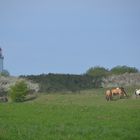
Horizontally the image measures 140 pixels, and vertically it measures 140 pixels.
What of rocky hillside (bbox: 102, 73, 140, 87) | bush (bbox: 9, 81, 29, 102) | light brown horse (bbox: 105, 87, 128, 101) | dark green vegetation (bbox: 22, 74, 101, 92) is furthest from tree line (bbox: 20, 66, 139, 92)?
light brown horse (bbox: 105, 87, 128, 101)

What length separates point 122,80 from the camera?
199 ft

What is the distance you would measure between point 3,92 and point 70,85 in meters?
7.87

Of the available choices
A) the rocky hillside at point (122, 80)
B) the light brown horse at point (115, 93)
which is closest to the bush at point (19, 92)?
the light brown horse at point (115, 93)

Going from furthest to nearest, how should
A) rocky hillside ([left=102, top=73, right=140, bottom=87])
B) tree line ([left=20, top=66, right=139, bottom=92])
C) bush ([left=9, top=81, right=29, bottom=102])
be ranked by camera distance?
rocky hillside ([left=102, top=73, right=140, bottom=87]), tree line ([left=20, top=66, right=139, bottom=92]), bush ([left=9, top=81, right=29, bottom=102])

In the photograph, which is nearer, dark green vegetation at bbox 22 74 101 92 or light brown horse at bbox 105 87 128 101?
light brown horse at bbox 105 87 128 101

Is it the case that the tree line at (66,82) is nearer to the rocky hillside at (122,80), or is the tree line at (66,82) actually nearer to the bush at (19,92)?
the rocky hillside at (122,80)

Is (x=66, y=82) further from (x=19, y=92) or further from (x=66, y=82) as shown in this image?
(x=19, y=92)

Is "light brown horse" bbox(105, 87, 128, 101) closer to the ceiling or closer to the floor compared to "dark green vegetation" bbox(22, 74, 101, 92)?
closer to the floor

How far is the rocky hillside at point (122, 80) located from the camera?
2341 inches

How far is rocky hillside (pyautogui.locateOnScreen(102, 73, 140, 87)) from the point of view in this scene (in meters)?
59.5

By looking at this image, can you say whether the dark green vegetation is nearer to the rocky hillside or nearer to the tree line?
the tree line

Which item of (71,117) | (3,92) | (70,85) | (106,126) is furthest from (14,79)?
(106,126)

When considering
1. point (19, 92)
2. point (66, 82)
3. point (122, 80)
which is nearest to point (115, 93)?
point (19, 92)

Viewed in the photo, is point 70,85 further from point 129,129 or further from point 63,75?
point 129,129
